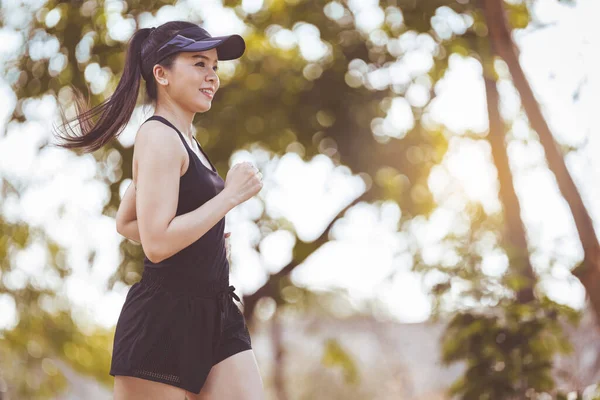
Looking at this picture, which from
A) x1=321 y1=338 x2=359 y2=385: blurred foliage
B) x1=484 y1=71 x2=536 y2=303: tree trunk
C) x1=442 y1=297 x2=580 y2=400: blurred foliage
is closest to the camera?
x1=442 y1=297 x2=580 y2=400: blurred foliage

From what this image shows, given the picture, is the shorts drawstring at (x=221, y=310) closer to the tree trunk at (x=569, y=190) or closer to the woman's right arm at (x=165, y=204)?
the woman's right arm at (x=165, y=204)

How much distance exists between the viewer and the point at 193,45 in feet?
8.45

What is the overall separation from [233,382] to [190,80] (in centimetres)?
93

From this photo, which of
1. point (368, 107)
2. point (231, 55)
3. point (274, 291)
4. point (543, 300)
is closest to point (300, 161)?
point (368, 107)

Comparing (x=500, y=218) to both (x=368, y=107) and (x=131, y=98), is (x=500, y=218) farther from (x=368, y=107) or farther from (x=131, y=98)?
(x=131, y=98)

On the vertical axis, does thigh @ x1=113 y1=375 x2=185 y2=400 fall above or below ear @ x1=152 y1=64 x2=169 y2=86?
below

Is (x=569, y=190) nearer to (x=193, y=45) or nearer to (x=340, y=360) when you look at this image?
(x=193, y=45)

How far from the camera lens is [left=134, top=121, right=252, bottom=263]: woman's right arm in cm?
233

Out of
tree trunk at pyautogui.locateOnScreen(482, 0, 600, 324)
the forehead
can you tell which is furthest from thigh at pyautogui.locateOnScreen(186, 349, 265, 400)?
tree trunk at pyautogui.locateOnScreen(482, 0, 600, 324)

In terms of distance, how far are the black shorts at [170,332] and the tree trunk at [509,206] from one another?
343 centimetres

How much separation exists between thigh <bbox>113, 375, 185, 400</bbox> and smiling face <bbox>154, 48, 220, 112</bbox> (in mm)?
842

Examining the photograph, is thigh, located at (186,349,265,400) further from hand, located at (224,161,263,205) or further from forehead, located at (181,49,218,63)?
forehead, located at (181,49,218,63)

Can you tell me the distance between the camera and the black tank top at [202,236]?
8.05 feet

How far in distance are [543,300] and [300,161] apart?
4.48m
